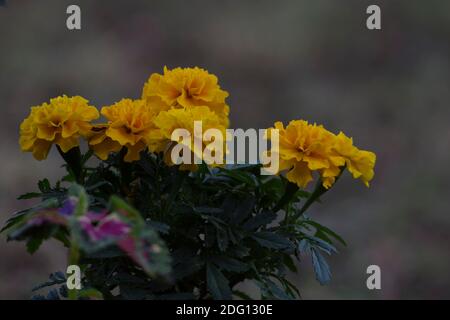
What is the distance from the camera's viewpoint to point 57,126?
948 millimetres

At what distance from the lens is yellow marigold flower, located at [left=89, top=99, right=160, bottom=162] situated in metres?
0.93

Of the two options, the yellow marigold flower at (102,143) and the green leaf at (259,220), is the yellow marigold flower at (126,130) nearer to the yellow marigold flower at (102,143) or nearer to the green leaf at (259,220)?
the yellow marigold flower at (102,143)

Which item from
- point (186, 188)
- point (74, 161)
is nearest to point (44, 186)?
point (74, 161)

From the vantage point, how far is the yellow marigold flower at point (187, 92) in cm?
97

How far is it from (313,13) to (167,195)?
98.6 inches

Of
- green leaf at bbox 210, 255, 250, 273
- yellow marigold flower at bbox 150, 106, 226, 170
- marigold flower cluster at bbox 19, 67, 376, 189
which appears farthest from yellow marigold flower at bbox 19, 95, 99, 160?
green leaf at bbox 210, 255, 250, 273

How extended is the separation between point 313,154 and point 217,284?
0.60 feet

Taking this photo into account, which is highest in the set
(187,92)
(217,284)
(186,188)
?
(187,92)

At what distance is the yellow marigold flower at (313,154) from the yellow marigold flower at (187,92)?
84 mm

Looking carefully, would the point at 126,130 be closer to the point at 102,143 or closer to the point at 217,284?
the point at 102,143

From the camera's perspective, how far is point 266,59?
318 cm

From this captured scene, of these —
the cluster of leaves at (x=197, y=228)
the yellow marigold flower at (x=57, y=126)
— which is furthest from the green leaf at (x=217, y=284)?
the yellow marigold flower at (x=57, y=126)
